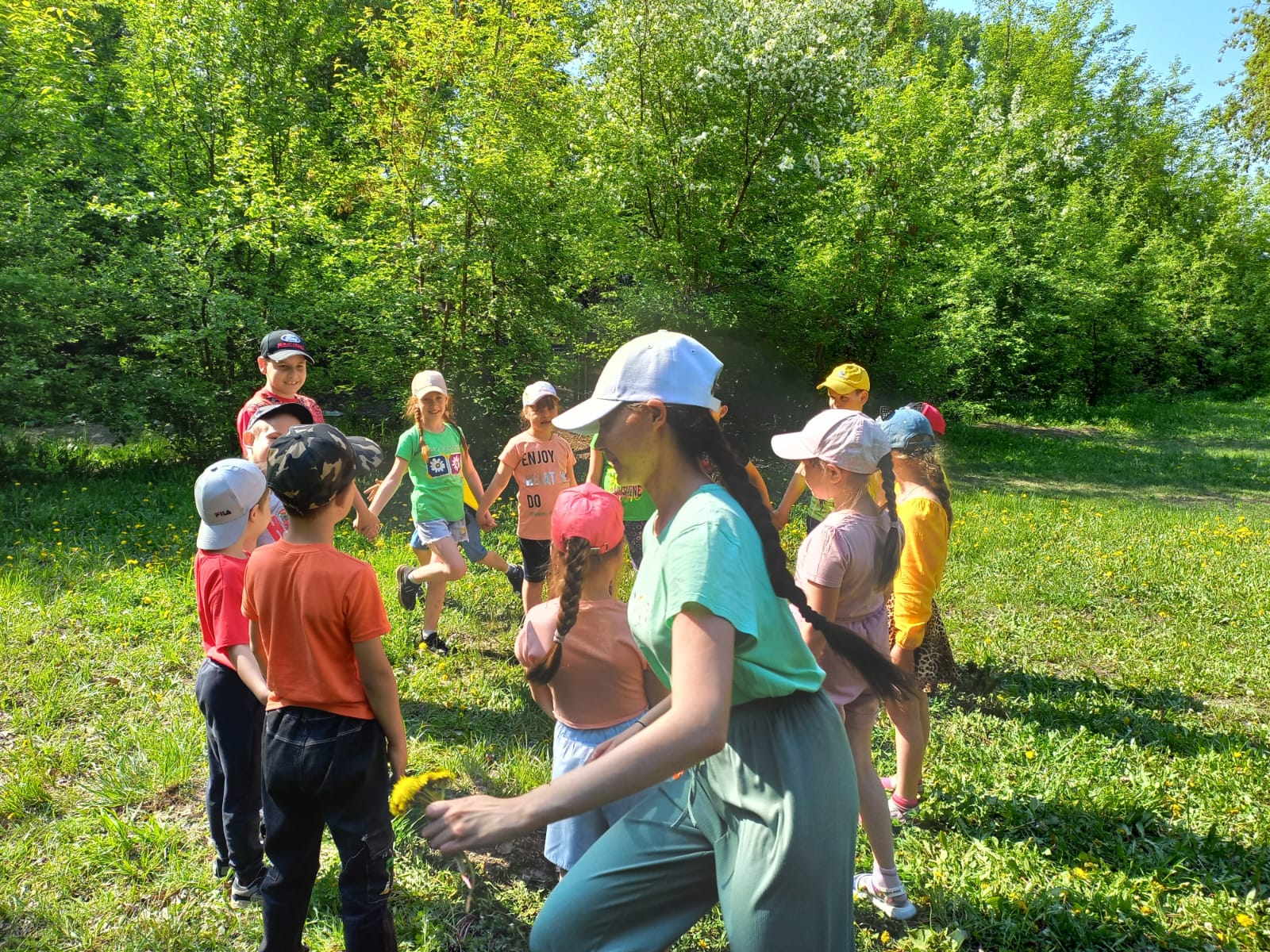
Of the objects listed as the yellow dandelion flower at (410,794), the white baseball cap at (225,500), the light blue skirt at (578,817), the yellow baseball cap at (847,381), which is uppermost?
the yellow baseball cap at (847,381)

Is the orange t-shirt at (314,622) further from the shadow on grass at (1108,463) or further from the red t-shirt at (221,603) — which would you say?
the shadow on grass at (1108,463)

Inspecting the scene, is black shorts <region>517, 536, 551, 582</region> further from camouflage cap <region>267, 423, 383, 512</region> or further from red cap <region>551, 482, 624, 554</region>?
camouflage cap <region>267, 423, 383, 512</region>

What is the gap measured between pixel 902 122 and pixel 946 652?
13340mm

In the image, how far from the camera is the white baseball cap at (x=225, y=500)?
2.97m

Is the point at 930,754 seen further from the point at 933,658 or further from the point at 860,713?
the point at 860,713

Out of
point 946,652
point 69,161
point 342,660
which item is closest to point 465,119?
point 69,161

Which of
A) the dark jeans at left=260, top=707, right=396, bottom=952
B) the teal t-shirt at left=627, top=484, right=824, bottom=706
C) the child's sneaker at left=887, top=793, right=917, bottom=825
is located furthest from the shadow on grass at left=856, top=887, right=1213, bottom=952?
the teal t-shirt at left=627, top=484, right=824, bottom=706

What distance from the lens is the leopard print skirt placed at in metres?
4.54

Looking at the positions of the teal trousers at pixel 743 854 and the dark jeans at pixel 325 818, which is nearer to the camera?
the teal trousers at pixel 743 854

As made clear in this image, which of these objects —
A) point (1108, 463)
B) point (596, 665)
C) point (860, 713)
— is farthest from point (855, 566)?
point (1108, 463)

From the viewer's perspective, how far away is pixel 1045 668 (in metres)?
5.56

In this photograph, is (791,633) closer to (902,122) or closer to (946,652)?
(946,652)

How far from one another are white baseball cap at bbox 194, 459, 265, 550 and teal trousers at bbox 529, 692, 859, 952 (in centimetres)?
192

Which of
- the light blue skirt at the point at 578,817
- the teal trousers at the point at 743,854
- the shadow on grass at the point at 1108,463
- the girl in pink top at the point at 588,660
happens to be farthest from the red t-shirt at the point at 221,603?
the shadow on grass at the point at 1108,463
